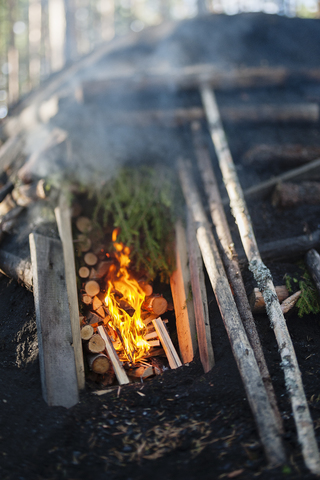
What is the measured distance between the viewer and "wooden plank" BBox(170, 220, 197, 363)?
3.68 meters

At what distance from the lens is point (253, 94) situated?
655 centimetres

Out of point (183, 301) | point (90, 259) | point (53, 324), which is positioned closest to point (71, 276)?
point (90, 259)

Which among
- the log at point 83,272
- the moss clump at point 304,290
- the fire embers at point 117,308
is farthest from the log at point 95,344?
the moss clump at point 304,290

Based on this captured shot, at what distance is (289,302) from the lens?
11.6 ft

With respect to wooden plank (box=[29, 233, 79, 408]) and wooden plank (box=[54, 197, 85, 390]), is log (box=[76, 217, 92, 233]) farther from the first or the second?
wooden plank (box=[29, 233, 79, 408])

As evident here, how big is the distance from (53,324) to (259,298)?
84.0 inches

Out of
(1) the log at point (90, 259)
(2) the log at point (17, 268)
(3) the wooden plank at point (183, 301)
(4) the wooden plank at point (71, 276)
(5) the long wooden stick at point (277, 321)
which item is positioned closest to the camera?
(5) the long wooden stick at point (277, 321)

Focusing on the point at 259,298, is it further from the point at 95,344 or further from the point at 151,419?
the point at 95,344

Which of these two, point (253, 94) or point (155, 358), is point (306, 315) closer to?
point (155, 358)

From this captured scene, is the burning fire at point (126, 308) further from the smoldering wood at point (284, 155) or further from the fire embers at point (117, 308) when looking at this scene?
the smoldering wood at point (284, 155)

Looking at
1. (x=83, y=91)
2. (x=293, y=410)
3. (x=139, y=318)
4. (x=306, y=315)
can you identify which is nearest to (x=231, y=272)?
(x=306, y=315)

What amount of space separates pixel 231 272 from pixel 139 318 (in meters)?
1.22

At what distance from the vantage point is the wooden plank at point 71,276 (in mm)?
3335

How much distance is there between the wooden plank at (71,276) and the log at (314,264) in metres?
2.64
